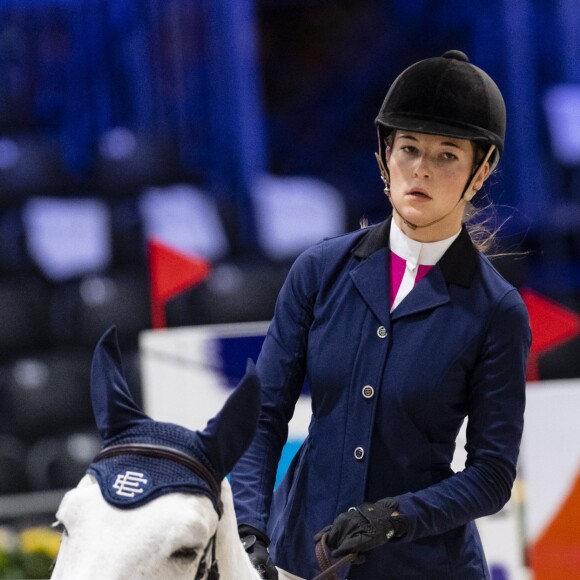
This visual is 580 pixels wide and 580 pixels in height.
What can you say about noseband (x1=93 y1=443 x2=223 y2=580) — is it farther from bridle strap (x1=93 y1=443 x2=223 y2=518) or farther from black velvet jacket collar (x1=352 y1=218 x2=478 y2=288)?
black velvet jacket collar (x1=352 y1=218 x2=478 y2=288)

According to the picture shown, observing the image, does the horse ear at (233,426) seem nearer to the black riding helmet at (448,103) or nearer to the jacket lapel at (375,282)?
the jacket lapel at (375,282)

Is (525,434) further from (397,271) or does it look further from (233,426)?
(233,426)

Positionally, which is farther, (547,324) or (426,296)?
(547,324)

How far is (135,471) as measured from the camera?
3.90 ft

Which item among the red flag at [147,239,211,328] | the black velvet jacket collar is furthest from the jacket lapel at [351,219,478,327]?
the red flag at [147,239,211,328]

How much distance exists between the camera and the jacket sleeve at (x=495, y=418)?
1513mm

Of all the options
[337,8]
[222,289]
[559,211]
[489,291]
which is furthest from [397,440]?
[337,8]

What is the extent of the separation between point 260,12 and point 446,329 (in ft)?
9.16

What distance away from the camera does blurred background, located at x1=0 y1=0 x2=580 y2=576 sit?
3900 mm

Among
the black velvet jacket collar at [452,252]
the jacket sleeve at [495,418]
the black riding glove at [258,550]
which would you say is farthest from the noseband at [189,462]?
the black velvet jacket collar at [452,252]

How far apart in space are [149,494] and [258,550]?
352 millimetres

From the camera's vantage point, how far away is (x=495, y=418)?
1.53 metres

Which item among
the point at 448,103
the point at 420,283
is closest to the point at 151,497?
the point at 420,283

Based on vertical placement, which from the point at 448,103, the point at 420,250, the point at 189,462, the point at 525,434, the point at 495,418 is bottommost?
the point at 525,434
